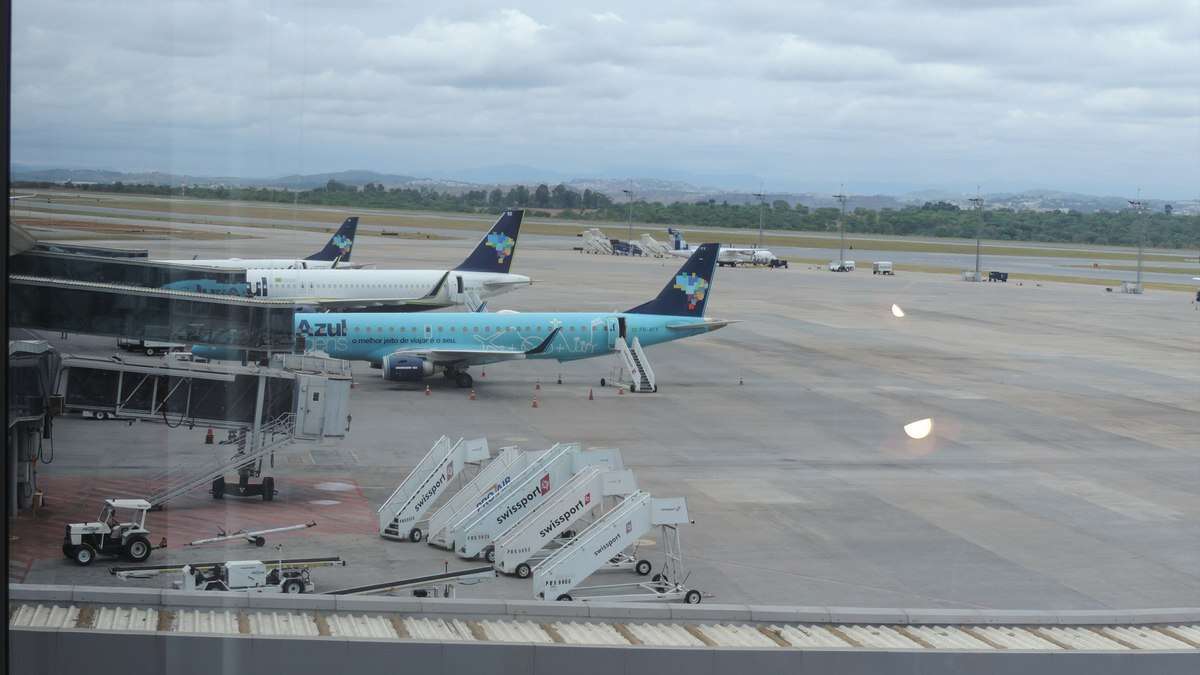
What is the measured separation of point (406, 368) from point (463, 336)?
6.02 feet

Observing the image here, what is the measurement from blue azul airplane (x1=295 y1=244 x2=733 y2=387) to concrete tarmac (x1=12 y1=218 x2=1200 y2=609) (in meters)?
0.76

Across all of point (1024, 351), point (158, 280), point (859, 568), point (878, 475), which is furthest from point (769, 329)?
point (158, 280)

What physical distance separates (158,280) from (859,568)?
35.7ft

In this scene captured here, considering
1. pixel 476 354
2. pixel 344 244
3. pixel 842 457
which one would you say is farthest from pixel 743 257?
pixel 842 457

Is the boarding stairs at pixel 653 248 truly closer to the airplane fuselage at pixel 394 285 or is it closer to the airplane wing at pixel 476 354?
the airplane fuselage at pixel 394 285

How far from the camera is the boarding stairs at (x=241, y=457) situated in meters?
7.65

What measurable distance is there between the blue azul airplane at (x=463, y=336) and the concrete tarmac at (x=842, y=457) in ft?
2.49

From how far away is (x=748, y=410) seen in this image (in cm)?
2727

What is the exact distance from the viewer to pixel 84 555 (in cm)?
719

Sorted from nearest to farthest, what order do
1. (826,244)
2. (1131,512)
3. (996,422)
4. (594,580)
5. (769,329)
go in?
1. (594,580)
2. (1131,512)
3. (996,422)
4. (769,329)
5. (826,244)

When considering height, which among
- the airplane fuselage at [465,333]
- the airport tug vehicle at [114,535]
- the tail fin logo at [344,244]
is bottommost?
the airplane fuselage at [465,333]

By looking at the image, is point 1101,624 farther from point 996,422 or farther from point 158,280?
point 996,422

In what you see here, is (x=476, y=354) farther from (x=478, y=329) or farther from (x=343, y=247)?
(x=343, y=247)

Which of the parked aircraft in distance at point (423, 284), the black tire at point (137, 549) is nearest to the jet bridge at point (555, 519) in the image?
the black tire at point (137, 549)
